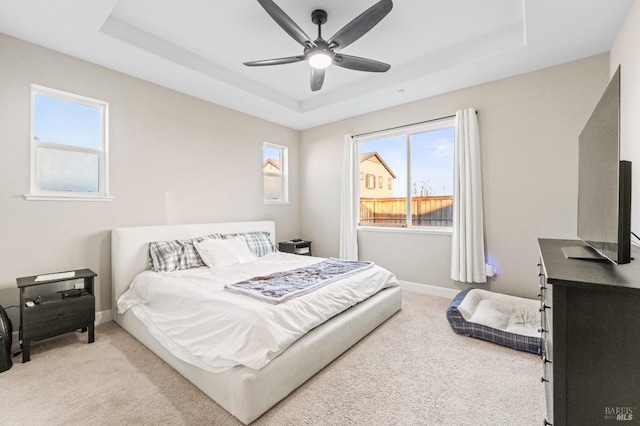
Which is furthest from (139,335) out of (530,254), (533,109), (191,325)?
(533,109)

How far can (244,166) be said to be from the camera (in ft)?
14.9

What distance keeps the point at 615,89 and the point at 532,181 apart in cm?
241

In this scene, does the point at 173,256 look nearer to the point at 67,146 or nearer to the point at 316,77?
the point at 67,146

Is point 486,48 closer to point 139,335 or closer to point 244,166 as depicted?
point 244,166

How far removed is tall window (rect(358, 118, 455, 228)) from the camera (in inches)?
157

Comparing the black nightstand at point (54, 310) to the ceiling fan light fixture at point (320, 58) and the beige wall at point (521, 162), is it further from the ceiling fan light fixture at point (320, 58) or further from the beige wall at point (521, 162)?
the beige wall at point (521, 162)

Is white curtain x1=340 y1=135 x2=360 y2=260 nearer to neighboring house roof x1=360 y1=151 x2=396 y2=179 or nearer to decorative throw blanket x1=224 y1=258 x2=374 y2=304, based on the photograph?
neighboring house roof x1=360 y1=151 x2=396 y2=179

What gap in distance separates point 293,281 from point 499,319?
1.97 m

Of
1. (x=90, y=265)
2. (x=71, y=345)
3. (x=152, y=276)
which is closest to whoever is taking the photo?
(x=71, y=345)

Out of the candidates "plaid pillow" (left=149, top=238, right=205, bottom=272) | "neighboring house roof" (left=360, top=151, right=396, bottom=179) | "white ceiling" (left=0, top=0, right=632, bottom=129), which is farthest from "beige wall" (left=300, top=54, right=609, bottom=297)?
"plaid pillow" (left=149, top=238, right=205, bottom=272)

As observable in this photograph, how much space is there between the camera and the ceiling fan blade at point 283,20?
1.98 m

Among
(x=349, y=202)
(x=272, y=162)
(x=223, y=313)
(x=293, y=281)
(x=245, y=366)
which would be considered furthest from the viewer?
(x=272, y=162)

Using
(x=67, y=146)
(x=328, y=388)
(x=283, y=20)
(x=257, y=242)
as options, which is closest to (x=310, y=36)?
(x=283, y=20)

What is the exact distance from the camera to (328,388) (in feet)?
6.44
